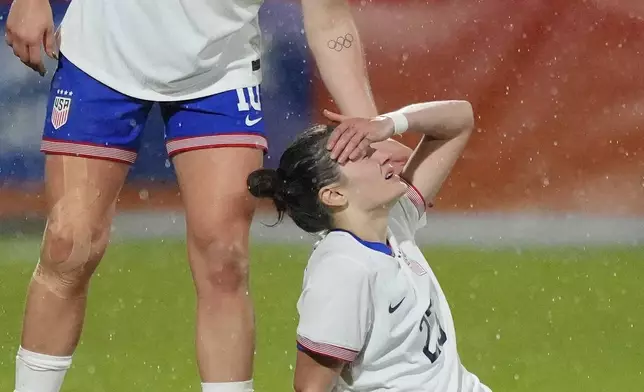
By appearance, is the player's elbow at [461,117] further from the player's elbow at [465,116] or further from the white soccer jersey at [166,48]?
the white soccer jersey at [166,48]

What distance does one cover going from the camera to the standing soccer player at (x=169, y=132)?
2.67 meters

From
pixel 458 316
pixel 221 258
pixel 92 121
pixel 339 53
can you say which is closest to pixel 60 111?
pixel 92 121

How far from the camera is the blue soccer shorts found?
8.93 ft

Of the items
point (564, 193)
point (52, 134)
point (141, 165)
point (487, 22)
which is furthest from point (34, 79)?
point (52, 134)

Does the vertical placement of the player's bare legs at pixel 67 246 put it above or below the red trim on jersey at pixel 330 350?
below

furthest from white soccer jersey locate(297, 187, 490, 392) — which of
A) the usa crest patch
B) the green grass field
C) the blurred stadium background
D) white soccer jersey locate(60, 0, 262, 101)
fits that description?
the blurred stadium background

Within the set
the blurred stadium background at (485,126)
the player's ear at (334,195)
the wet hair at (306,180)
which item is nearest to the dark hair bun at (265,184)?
the wet hair at (306,180)

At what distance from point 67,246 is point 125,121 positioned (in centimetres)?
29

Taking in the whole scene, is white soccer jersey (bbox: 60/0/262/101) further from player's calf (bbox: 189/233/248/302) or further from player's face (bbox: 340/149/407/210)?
player's face (bbox: 340/149/407/210)

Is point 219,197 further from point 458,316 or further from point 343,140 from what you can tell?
point 458,316

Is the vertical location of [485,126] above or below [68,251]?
below

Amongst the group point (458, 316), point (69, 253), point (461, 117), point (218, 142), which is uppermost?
point (461, 117)

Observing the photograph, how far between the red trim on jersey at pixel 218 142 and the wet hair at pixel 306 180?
224 mm

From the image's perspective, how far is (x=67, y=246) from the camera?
107 inches
